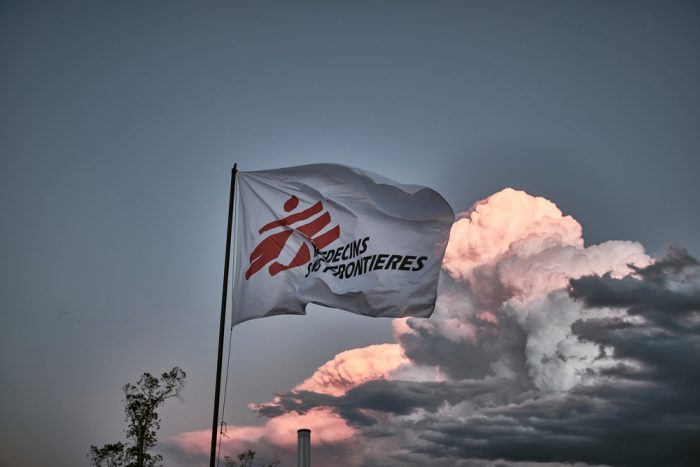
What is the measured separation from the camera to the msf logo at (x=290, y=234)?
49.8ft

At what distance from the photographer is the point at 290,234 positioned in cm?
1551

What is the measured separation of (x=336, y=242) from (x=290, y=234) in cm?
95

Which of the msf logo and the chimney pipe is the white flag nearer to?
the msf logo

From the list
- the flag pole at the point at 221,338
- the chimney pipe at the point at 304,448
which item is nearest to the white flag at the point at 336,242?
the flag pole at the point at 221,338

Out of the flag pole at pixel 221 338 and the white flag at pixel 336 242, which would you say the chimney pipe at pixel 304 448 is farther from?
the white flag at pixel 336 242

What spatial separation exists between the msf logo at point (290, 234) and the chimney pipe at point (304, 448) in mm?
3383

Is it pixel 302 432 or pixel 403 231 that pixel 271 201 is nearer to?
pixel 403 231

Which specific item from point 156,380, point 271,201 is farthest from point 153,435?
point 271,201

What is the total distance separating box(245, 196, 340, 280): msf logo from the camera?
49.8 feet

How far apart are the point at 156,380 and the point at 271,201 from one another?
136 feet

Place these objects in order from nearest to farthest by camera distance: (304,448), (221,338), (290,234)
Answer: (304,448)
(221,338)
(290,234)

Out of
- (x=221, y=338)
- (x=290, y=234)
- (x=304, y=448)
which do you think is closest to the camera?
(x=304, y=448)

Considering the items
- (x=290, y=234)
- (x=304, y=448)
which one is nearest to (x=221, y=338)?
(x=304, y=448)

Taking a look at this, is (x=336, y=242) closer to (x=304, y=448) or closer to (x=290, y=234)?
(x=290, y=234)
